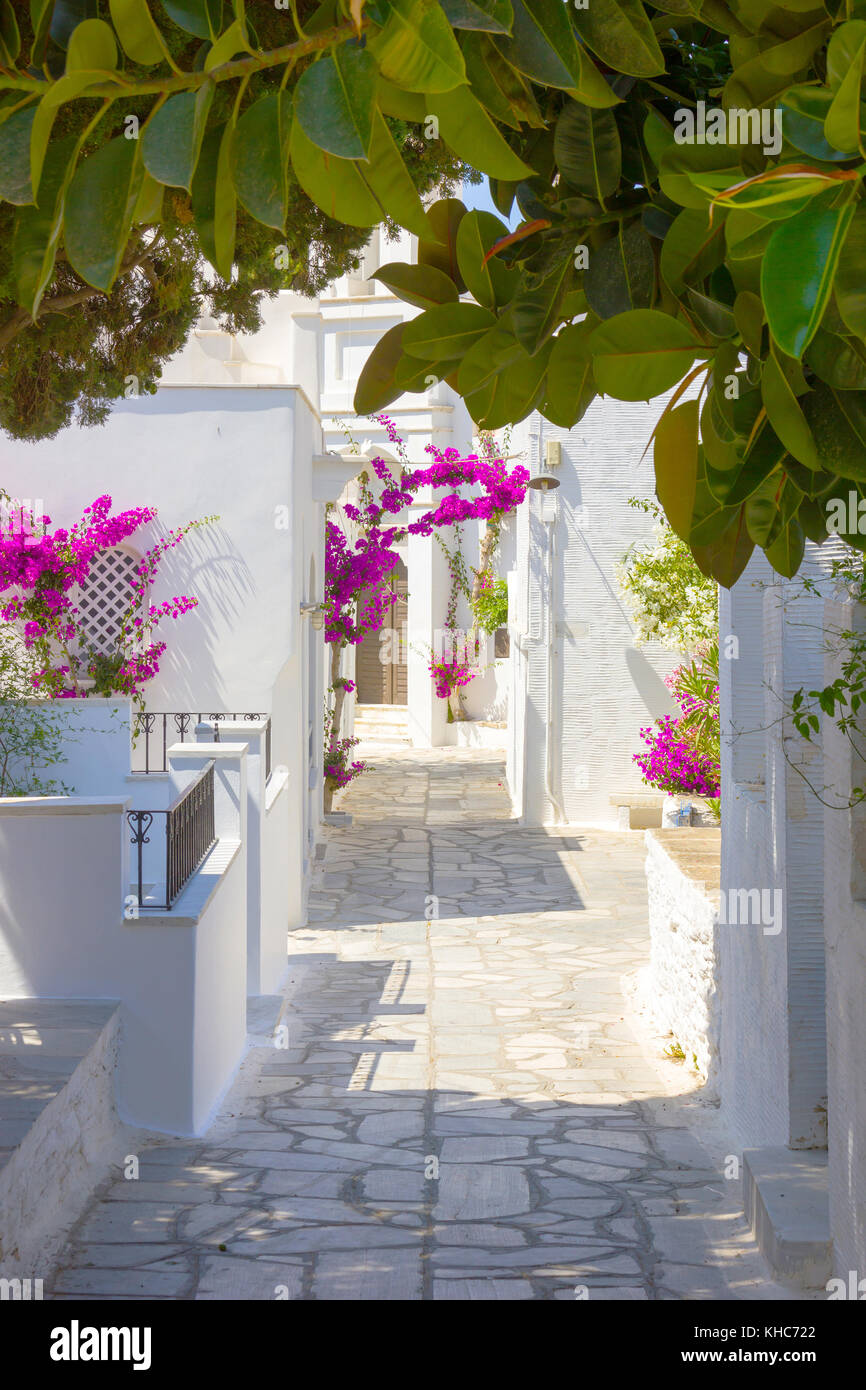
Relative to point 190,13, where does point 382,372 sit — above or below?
below

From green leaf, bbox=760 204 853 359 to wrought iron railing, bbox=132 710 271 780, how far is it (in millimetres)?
9617

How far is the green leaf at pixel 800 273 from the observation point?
86 cm

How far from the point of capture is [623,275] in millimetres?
1573

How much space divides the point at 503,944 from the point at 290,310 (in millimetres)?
6591

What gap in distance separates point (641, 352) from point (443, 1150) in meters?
5.49

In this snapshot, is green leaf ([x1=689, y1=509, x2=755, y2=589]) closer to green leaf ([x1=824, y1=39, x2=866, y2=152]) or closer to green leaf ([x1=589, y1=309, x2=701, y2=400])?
green leaf ([x1=589, y1=309, x2=701, y2=400])

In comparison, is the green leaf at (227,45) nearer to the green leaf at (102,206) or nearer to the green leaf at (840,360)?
the green leaf at (102,206)

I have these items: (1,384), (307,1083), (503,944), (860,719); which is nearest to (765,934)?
(860,719)

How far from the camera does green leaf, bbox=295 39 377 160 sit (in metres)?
1.02

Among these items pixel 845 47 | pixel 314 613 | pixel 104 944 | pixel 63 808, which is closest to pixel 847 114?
pixel 845 47

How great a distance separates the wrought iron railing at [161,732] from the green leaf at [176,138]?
30.7ft

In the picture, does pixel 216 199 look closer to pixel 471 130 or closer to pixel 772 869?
pixel 471 130

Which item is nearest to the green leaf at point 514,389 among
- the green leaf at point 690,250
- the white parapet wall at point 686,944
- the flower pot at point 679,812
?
the green leaf at point 690,250

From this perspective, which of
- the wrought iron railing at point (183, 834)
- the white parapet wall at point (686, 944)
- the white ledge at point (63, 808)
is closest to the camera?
the white ledge at point (63, 808)
